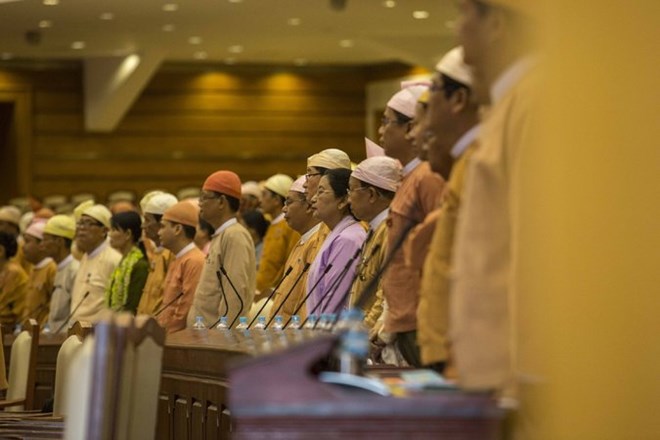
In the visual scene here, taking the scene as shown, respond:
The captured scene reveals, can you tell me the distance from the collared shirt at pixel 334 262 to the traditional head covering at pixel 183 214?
6.90 ft

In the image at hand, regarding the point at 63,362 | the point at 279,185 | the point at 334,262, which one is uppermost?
the point at 279,185

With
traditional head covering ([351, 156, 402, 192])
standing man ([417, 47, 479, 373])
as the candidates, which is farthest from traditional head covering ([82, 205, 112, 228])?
standing man ([417, 47, 479, 373])

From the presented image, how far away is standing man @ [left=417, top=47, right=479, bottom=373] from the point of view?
130 inches

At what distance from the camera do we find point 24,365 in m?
6.25

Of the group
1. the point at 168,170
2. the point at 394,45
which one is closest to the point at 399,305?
the point at 394,45

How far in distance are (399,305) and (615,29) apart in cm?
127

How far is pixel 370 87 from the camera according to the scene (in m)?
20.4

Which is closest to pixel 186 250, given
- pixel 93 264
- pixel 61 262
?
pixel 93 264

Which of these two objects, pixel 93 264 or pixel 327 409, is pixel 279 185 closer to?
pixel 93 264

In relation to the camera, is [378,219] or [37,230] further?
[37,230]

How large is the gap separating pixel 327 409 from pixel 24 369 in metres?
3.82

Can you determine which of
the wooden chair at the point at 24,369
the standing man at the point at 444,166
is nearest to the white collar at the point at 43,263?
the wooden chair at the point at 24,369

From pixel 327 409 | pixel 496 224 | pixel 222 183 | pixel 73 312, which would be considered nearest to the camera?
pixel 327 409

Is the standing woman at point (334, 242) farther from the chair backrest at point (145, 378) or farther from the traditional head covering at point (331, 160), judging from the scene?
the chair backrest at point (145, 378)
